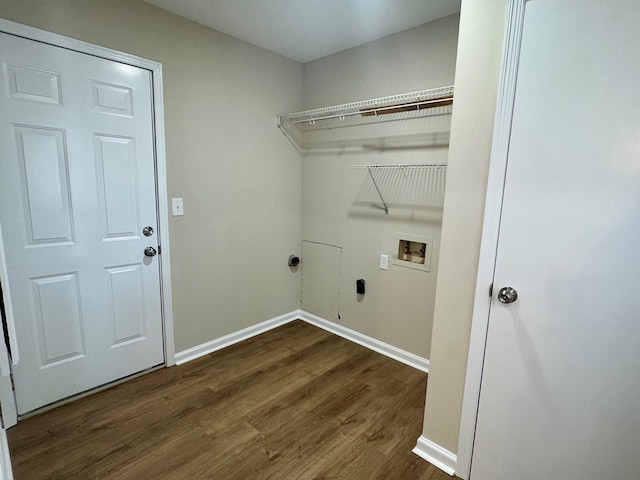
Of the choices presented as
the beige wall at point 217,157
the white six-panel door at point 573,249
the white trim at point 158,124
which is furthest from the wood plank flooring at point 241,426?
the white six-panel door at point 573,249

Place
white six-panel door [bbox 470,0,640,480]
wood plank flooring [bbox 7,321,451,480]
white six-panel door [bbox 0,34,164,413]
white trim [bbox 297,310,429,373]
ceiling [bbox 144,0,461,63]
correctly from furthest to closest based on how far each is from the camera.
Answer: white trim [bbox 297,310,429,373]
ceiling [bbox 144,0,461,63]
white six-panel door [bbox 0,34,164,413]
wood plank flooring [bbox 7,321,451,480]
white six-panel door [bbox 470,0,640,480]

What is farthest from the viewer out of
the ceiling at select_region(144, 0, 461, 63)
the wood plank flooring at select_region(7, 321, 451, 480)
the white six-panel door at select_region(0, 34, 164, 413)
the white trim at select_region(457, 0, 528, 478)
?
the ceiling at select_region(144, 0, 461, 63)

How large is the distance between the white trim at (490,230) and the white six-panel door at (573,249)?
0.03 metres

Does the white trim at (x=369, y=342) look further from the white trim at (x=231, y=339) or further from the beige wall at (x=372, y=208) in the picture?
the white trim at (x=231, y=339)

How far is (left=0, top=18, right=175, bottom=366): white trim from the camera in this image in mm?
1646

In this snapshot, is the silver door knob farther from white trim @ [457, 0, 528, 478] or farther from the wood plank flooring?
the wood plank flooring

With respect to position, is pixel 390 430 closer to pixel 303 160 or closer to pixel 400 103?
pixel 400 103

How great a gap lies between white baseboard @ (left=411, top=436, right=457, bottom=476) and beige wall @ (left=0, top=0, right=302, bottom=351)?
1.75 m

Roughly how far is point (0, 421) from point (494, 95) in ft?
9.10

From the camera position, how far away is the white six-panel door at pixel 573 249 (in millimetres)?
1056

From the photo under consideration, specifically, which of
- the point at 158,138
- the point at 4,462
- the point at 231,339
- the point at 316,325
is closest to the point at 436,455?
the point at 316,325

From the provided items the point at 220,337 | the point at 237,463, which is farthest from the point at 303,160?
the point at 237,463

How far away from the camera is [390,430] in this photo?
71.6 inches

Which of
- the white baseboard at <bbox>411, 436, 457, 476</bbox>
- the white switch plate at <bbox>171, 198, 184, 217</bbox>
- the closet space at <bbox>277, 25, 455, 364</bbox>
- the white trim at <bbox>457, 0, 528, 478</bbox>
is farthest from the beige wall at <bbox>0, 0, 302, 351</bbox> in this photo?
the white trim at <bbox>457, 0, 528, 478</bbox>
